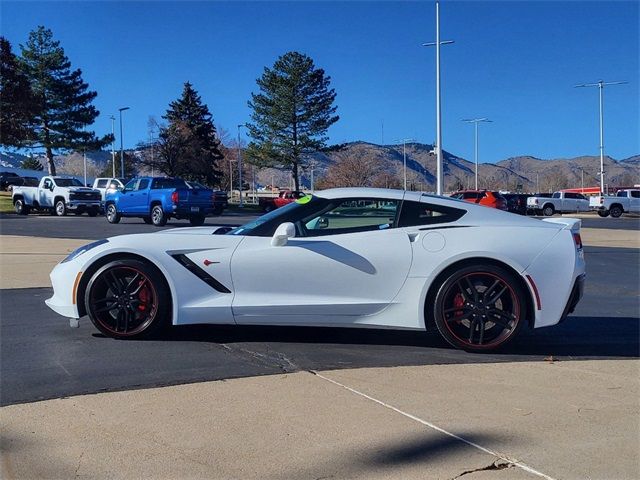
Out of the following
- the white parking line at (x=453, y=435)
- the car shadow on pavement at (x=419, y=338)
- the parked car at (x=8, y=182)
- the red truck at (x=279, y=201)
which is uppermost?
the parked car at (x=8, y=182)

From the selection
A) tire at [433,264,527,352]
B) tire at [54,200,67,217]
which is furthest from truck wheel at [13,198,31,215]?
tire at [433,264,527,352]

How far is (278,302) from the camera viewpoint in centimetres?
564

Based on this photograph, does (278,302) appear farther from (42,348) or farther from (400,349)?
(42,348)

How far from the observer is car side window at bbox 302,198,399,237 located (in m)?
5.77

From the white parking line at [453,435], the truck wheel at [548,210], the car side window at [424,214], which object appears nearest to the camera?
the white parking line at [453,435]

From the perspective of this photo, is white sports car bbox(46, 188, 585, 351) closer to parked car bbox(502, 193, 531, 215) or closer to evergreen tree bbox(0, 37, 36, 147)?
evergreen tree bbox(0, 37, 36, 147)

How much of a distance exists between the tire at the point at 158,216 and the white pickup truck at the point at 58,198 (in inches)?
354

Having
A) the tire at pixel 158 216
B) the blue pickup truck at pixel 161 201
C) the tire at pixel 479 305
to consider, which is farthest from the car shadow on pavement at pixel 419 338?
the tire at pixel 158 216

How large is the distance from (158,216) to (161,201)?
591mm

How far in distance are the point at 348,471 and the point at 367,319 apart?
2.36 meters

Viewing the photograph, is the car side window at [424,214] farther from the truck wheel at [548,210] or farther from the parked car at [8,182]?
the parked car at [8,182]

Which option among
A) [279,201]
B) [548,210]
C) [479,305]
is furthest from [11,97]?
[479,305]

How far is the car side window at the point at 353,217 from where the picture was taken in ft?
18.9

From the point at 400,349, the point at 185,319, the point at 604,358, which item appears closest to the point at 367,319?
the point at 400,349
